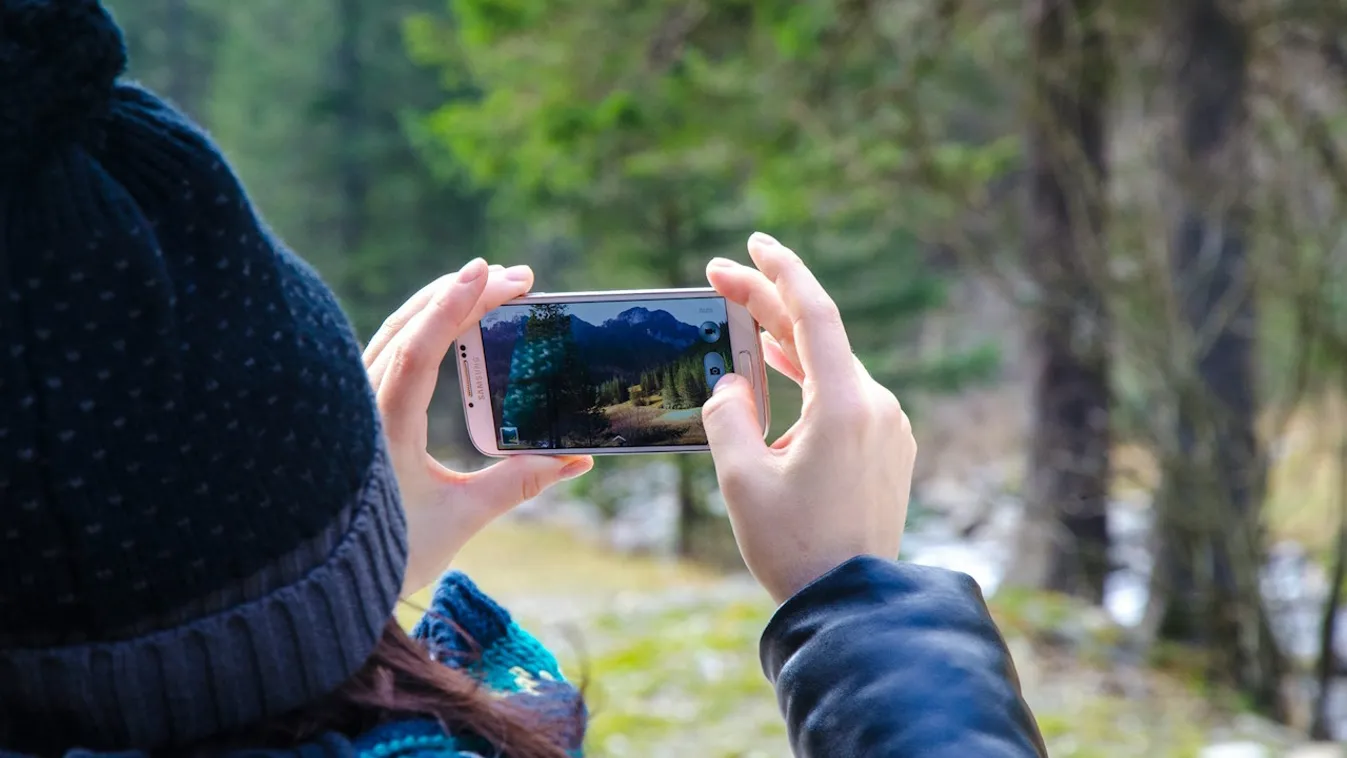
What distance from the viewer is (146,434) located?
70cm

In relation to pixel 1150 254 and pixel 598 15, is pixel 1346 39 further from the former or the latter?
pixel 598 15

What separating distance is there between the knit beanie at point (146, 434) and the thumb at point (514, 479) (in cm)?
50

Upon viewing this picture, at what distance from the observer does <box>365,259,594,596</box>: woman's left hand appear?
3.86ft

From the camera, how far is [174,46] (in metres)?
19.7

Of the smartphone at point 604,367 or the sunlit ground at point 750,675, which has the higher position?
the smartphone at point 604,367

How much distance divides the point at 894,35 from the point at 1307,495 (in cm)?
302

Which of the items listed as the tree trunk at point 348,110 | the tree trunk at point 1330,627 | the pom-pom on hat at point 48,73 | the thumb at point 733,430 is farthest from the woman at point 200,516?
the tree trunk at point 348,110

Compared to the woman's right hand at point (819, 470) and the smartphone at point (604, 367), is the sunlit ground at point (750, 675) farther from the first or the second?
the woman's right hand at point (819, 470)

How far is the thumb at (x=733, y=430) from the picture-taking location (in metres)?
1.07

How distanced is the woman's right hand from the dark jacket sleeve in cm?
5

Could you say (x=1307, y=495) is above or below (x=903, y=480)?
below

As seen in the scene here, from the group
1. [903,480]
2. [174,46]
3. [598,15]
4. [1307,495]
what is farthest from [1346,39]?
[174,46]

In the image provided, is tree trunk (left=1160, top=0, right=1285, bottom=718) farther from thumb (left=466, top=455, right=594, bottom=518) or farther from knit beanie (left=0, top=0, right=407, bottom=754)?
knit beanie (left=0, top=0, right=407, bottom=754)

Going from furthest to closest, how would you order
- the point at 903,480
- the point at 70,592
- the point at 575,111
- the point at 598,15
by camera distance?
1. the point at 575,111
2. the point at 598,15
3. the point at 903,480
4. the point at 70,592
